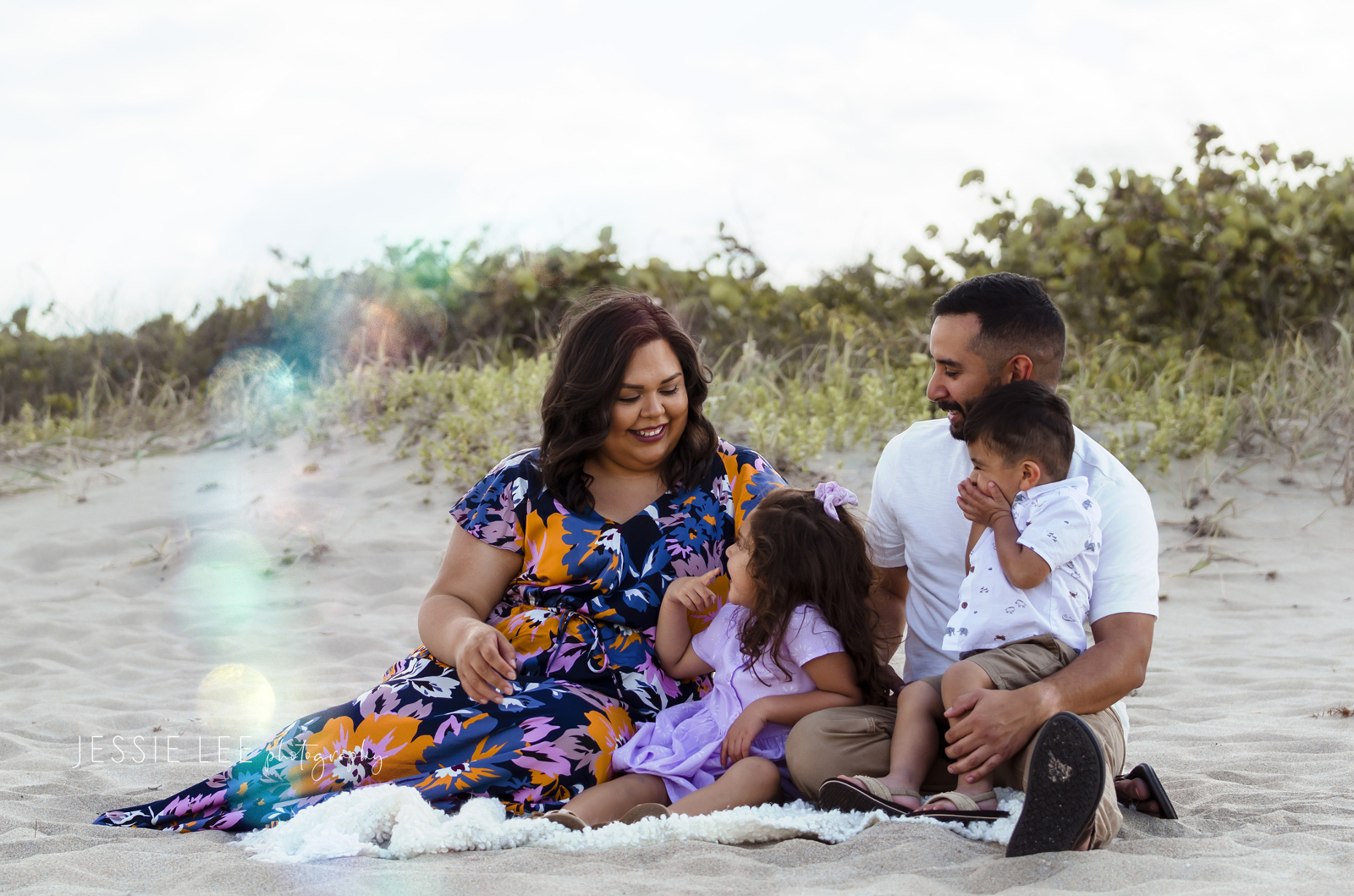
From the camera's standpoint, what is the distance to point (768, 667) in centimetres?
294

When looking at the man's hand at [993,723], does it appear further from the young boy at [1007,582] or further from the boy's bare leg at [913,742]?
the boy's bare leg at [913,742]

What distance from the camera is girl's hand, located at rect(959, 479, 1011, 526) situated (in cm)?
271

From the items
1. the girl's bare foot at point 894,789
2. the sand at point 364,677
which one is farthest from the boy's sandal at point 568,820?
the girl's bare foot at point 894,789

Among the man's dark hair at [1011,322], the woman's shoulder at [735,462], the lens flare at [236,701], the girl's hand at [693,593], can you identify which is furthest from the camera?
the lens flare at [236,701]

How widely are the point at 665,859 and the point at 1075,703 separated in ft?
3.20

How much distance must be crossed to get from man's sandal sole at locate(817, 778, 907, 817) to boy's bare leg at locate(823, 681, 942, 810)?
2 cm

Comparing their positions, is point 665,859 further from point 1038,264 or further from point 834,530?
point 1038,264

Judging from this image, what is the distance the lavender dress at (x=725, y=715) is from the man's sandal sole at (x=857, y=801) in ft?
0.98

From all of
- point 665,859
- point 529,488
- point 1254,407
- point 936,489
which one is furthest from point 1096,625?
point 1254,407

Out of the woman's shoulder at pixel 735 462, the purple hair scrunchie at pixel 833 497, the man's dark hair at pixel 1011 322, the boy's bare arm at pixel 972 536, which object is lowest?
the boy's bare arm at pixel 972 536

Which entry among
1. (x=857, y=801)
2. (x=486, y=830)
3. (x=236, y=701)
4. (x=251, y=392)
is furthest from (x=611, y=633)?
(x=251, y=392)

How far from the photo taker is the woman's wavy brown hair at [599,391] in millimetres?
3254

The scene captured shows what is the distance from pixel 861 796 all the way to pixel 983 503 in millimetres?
747

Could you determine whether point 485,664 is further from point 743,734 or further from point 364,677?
point 364,677
